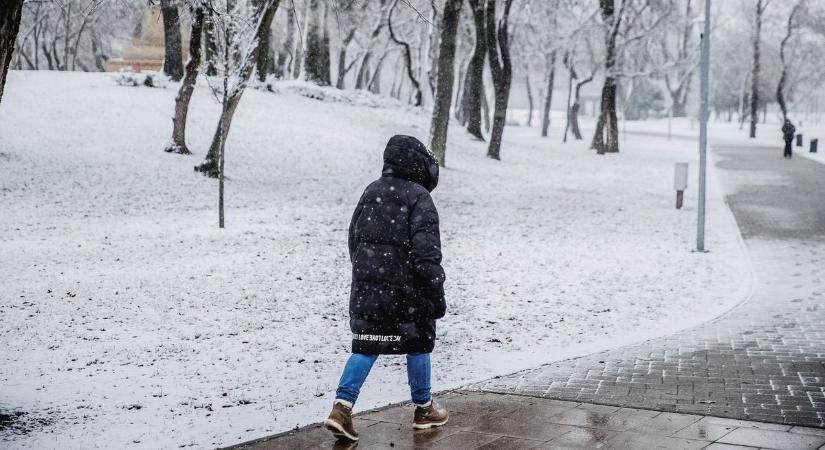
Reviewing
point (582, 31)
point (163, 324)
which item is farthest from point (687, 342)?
point (582, 31)

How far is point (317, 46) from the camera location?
31.6 metres

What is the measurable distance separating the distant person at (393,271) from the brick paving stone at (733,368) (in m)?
1.62

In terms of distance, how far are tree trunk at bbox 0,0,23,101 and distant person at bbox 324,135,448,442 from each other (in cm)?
232

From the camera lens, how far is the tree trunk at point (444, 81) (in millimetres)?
24062

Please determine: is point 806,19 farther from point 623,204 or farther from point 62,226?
point 62,226

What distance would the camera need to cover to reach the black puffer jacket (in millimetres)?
4844

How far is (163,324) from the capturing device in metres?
8.51

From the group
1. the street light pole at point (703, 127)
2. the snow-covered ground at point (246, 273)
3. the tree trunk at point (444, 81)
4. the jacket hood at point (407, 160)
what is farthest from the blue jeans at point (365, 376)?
the tree trunk at point (444, 81)

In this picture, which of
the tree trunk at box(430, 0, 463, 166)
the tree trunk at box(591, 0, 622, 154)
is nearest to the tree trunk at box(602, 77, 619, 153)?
the tree trunk at box(591, 0, 622, 154)

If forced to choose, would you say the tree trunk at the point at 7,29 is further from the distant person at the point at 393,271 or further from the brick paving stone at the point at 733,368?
the brick paving stone at the point at 733,368

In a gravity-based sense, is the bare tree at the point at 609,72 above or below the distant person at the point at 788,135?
above

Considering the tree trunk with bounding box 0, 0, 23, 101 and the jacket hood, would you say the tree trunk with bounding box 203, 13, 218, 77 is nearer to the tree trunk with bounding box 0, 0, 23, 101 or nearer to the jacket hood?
the tree trunk with bounding box 0, 0, 23, 101

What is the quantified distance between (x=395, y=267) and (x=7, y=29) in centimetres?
269

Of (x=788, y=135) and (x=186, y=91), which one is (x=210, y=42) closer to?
(x=186, y=91)
